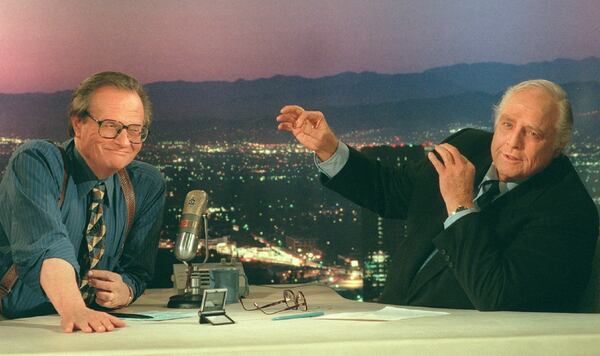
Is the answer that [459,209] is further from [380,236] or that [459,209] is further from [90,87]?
[380,236]

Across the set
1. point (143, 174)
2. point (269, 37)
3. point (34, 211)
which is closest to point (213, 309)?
point (34, 211)

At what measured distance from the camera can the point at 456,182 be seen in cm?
232

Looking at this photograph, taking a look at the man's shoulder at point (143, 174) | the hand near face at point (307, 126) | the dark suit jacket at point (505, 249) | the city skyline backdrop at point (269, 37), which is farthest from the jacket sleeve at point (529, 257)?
the city skyline backdrop at point (269, 37)

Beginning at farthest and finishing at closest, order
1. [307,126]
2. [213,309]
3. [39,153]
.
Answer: [307,126], [39,153], [213,309]

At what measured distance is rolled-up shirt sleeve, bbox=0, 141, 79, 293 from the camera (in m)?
1.96

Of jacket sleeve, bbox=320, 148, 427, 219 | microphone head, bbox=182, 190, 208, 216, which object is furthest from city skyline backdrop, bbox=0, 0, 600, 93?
microphone head, bbox=182, 190, 208, 216

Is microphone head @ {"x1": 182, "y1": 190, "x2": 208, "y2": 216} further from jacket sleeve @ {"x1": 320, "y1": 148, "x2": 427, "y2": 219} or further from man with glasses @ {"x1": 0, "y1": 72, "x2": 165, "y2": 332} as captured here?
jacket sleeve @ {"x1": 320, "y1": 148, "x2": 427, "y2": 219}

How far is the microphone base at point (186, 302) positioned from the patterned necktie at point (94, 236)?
256mm

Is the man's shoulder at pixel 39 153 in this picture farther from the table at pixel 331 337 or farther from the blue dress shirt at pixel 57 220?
the table at pixel 331 337

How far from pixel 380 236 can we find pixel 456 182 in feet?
5.60

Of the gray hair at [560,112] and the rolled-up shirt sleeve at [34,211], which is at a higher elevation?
the gray hair at [560,112]

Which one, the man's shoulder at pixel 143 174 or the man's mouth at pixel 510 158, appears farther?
the man's shoulder at pixel 143 174

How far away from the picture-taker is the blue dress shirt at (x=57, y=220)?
6.53 ft

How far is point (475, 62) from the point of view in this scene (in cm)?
455
